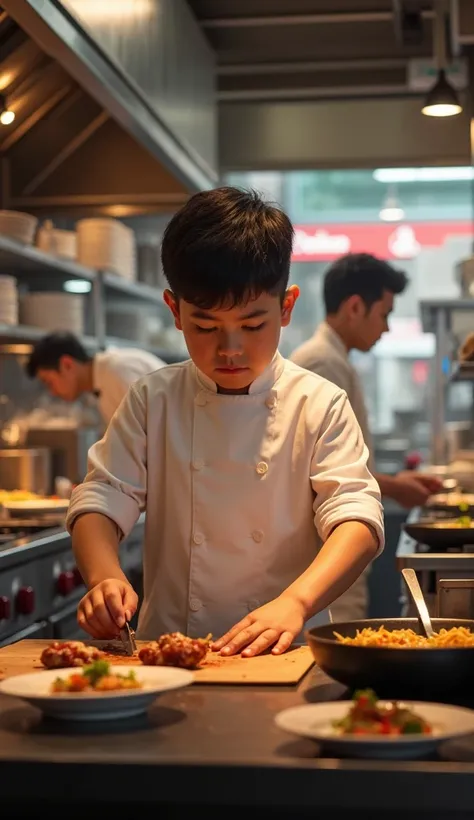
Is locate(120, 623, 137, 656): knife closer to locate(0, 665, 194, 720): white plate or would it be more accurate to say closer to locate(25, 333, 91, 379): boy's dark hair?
locate(0, 665, 194, 720): white plate

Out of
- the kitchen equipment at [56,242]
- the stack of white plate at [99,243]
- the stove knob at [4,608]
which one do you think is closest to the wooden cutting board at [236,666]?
the stove knob at [4,608]

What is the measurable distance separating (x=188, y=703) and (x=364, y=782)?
37 cm

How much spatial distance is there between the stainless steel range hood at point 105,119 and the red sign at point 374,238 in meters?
2.31

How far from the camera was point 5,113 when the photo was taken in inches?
177

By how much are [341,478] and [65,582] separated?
187 cm

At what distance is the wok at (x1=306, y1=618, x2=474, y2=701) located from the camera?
1.37 meters

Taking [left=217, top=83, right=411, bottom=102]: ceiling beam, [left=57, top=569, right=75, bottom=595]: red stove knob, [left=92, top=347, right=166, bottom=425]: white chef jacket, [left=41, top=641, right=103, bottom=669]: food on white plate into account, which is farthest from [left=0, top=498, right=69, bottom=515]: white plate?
[left=217, top=83, right=411, bottom=102]: ceiling beam

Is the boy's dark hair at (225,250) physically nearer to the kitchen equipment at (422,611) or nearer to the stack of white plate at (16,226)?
the kitchen equipment at (422,611)

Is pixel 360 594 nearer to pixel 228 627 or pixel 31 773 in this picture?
pixel 228 627

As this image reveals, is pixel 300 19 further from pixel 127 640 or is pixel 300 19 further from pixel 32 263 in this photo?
Result: pixel 127 640

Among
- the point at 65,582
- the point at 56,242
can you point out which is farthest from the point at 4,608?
the point at 56,242

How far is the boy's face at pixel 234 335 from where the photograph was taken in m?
1.92

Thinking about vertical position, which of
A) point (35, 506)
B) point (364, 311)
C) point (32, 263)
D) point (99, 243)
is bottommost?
point (35, 506)

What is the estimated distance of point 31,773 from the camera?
1.19 meters
